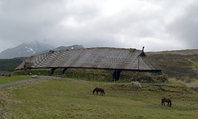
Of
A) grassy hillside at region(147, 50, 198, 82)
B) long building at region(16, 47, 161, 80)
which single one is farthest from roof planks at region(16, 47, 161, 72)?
grassy hillside at region(147, 50, 198, 82)

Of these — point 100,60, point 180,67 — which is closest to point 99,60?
point 100,60

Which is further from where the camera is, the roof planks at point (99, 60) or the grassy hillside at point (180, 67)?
the grassy hillside at point (180, 67)

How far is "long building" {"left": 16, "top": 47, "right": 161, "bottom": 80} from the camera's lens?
6159cm

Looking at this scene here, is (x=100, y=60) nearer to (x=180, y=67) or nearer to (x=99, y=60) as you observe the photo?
(x=99, y=60)

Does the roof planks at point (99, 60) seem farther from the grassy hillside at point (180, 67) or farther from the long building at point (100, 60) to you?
the grassy hillside at point (180, 67)

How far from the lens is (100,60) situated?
67.6 meters

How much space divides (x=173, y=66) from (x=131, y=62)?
69823 millimetres

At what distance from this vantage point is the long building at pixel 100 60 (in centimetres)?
6159

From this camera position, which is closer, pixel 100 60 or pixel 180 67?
pixel 100 60

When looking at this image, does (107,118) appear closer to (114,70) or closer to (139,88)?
(139,88)

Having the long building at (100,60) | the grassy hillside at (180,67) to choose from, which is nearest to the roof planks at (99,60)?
the long building at (100,60)

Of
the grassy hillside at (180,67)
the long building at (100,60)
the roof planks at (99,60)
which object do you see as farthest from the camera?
the grassy hillside at (180,67)

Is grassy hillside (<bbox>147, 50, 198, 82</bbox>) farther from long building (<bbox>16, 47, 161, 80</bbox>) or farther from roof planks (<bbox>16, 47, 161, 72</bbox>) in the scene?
roof planks (<bbox>16, 47, 161, 72</bbox>)

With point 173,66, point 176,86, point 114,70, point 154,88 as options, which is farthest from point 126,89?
point 173,66
